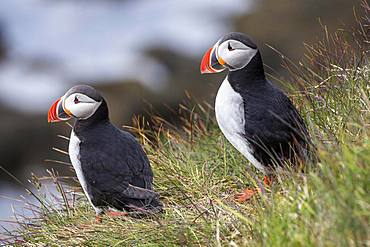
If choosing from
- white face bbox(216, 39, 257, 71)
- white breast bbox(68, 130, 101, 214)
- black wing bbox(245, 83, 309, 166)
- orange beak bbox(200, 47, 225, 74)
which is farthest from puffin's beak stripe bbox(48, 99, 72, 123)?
black wing bbox(245, 83, 309, 166)

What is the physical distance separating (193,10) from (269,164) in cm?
1580

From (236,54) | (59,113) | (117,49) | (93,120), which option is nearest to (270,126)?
(236,54)

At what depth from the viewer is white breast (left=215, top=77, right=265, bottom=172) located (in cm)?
479

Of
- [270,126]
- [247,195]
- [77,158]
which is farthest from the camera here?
[77,158]

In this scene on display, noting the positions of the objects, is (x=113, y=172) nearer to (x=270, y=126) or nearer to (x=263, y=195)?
(x=270, y=126)

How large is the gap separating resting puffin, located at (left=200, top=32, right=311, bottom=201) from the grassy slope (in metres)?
0.14

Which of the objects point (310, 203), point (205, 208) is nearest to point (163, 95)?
point (205, 208)

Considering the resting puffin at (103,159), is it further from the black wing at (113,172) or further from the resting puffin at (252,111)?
the resting puffin at (252,111)

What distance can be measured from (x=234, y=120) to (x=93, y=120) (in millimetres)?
876

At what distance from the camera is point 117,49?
19.4m

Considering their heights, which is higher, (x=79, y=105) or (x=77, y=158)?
(x=79, y=105)

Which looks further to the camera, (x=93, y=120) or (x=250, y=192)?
(x=93, y=120)

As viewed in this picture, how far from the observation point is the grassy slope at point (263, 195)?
3326mm

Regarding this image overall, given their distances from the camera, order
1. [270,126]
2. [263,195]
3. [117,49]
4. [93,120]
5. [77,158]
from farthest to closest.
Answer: [117,49] → [93,120] → [77,158] → [270,126] → [263,195]
